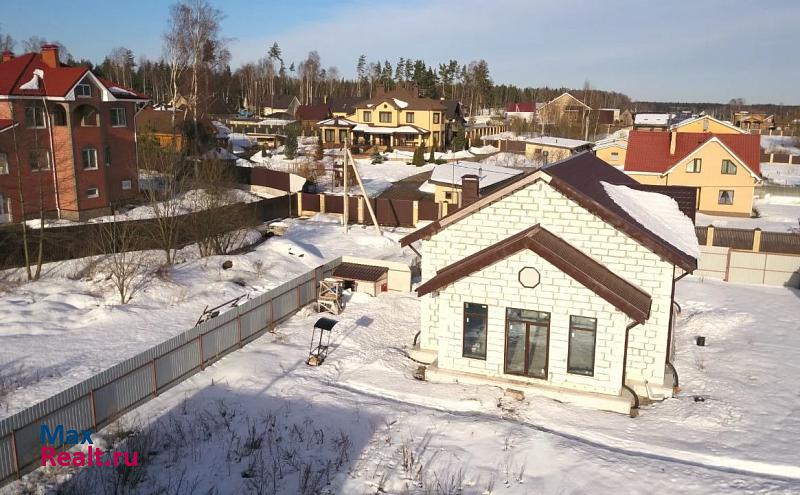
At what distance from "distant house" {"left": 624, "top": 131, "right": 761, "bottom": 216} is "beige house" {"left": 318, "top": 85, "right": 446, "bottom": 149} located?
28.5 metres

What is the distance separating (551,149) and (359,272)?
1648 inches

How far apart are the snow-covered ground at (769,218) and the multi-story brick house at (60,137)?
34.2m

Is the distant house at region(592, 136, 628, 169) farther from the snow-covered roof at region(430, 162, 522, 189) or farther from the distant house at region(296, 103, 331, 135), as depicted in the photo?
the distant house at region(296, 103, 331, 135)

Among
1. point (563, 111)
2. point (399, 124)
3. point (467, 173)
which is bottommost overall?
point (467, 173)

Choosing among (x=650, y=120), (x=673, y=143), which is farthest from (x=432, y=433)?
(x=650, y=120)

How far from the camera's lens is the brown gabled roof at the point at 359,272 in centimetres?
2202

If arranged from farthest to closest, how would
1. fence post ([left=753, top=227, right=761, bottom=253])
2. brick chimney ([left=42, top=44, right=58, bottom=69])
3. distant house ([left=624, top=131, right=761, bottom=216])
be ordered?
distant house ([left=624, top=131, right=761, bottom=216]), brick chimney ([left=42, top=44, right=58, bottom=69]), fence post ([left=753, top=227, right=761, bottom=253])

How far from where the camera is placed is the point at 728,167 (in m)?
39.0

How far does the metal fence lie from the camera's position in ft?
35.8

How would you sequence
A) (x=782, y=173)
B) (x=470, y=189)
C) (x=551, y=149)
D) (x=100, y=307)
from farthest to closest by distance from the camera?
(x=782, y=173)
(x=551, y=149)
(x=100, y=307)
(x=470, y=189)

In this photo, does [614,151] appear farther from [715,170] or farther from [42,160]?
[42,160]

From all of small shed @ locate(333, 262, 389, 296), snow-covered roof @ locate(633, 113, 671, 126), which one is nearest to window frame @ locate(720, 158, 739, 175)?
small shed @ locate(333, 262, 389, 296)

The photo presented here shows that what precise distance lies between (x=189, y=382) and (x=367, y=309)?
7202 mm

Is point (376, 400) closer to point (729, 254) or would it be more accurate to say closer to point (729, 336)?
point (729, 336)
